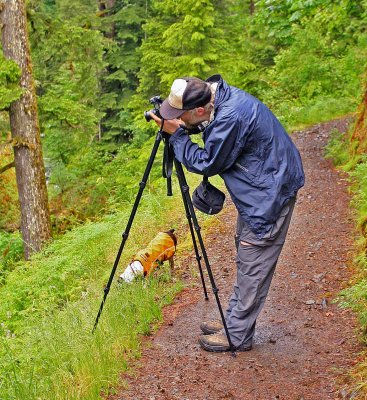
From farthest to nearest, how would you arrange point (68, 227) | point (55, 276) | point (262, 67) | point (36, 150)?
point (262, 67)
point (68, 227)
point (36, 150)
point (55, 276)

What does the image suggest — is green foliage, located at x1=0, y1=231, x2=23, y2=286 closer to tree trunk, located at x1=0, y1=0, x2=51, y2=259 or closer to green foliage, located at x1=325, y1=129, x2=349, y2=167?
tree trunk, located at x1=0, y1=0, x2=51, y2=259

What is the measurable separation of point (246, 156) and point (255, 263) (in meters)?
0.83

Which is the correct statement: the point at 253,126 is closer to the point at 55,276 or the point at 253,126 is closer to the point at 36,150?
the point at 55,276

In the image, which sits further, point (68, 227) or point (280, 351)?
point (68, 227)

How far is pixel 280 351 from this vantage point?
466cm

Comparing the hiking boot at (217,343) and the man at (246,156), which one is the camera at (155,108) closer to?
the man at (246,156)

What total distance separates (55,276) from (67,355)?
12.5 ft

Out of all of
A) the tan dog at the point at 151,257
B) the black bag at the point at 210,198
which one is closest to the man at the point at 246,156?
the black bag at the point at 210,198

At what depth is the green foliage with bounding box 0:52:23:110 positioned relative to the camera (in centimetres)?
984

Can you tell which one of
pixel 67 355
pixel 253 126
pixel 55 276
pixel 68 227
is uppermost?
pixel 253 126

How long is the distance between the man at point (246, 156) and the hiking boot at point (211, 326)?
0.64m

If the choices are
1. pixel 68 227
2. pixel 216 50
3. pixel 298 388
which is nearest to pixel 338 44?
pixel 216 50

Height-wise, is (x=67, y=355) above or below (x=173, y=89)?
below

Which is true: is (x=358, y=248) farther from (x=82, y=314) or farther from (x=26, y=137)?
(x=26, y=137)
